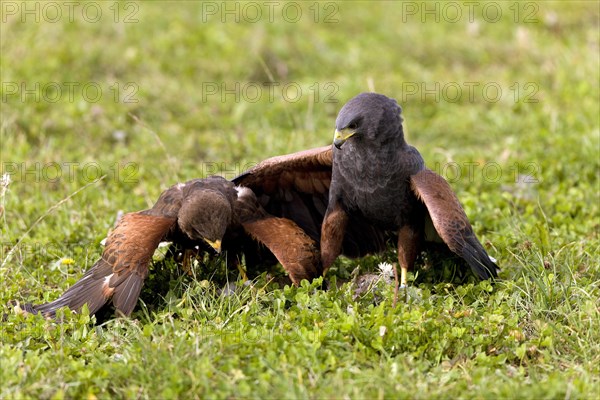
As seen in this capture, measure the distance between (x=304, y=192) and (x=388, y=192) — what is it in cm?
97

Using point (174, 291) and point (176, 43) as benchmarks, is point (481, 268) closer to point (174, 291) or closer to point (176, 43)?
point (174, 291)

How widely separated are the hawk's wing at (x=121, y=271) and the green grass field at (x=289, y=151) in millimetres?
163

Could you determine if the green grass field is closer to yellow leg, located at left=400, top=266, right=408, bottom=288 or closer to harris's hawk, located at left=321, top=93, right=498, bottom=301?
yellow leg, located at left=400, top=266, right=408, bottom=288

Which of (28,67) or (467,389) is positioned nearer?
(467,389)

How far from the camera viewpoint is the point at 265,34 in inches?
438

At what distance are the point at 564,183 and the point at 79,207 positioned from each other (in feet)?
14.1

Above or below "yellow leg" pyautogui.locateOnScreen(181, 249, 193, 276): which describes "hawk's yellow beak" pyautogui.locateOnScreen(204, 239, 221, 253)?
above

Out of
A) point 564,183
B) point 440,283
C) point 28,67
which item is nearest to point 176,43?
point 28,67

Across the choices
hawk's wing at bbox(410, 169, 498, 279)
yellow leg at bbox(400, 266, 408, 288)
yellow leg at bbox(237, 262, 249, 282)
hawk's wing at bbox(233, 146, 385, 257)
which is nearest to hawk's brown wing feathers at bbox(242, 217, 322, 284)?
yellow leg at bbox(237, 262, 249, 282)

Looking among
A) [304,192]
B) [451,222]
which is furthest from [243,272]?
[451,222]

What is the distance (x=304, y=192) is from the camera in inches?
260

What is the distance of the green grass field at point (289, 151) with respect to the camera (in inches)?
178

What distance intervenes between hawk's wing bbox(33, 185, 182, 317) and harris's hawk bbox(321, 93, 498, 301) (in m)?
1.22

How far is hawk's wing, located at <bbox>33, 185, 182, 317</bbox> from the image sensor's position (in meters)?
5.34
